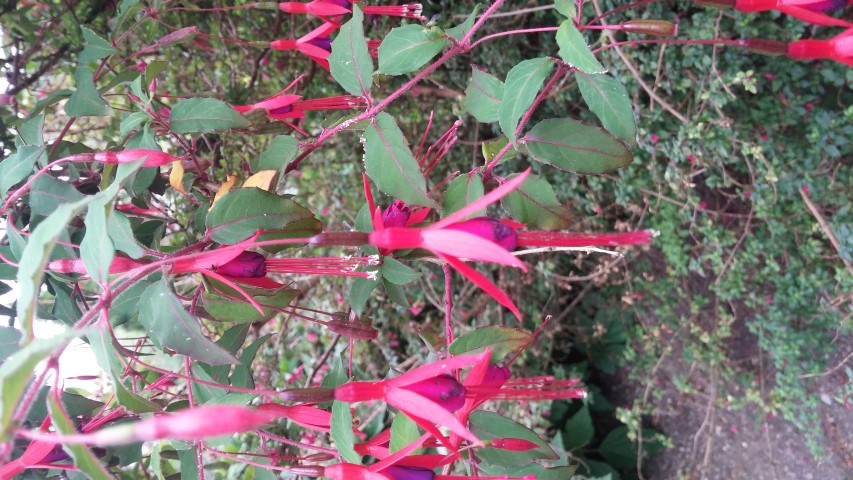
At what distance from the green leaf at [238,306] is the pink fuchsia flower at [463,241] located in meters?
0.20

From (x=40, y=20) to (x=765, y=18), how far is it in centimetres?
129

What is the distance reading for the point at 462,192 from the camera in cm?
55

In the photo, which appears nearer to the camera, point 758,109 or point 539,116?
point 758,109

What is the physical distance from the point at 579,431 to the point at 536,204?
139 centimetres

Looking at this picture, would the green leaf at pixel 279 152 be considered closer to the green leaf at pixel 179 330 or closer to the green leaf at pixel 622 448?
the green leaf at pixel 179 330

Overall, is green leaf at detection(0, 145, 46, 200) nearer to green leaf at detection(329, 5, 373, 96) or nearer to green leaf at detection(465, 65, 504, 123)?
green leaf at detection(329, 5, 373, 96)

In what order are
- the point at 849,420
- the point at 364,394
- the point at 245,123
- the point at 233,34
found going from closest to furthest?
the point at 364,394 → the point at 245,123 → the point at 233,34 → the point at 849,420

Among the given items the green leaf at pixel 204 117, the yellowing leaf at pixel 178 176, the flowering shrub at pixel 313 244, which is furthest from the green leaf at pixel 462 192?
the yellowing leaf at pixel 178 176

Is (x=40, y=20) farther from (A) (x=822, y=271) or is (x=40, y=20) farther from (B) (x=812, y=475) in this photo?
(B) (x=812, y=475)

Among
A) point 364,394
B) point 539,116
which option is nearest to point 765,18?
point 539,116

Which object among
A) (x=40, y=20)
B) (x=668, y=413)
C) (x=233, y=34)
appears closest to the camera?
(x=40, y=20)

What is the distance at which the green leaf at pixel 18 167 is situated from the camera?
0.56m

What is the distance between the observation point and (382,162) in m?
0.52

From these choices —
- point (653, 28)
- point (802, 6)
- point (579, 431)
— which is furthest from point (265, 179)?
point (579, 431)
